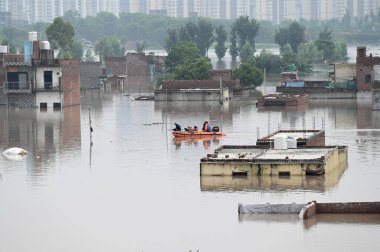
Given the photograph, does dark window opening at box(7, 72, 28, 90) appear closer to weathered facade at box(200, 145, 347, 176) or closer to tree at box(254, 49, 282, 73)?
weathered facade at box(200, 145, 347, 176)

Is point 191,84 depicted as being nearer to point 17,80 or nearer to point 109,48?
point 17,80

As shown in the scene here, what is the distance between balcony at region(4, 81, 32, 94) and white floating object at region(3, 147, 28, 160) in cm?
2281

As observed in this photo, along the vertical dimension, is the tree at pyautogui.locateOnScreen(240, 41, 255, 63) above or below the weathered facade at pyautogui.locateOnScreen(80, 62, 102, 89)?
above

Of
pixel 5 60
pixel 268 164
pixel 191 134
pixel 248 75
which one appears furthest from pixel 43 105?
pixel 268 164

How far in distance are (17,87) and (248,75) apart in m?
23.7

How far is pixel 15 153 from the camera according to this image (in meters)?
49.2

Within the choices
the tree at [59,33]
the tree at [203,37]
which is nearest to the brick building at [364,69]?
the tree at [59,33]

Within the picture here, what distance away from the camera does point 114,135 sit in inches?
2240

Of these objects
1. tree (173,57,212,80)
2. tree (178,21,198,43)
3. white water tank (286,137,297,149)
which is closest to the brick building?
tree (173,57,212,80)

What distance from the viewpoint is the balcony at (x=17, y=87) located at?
72.9m

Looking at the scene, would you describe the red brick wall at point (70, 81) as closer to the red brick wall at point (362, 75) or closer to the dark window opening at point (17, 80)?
the dark window opening at point (17, 80)

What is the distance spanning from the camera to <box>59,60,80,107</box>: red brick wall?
73.8 meters

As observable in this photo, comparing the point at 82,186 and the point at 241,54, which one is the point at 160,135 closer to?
the point at 82,186

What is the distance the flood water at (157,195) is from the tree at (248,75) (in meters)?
32.4
